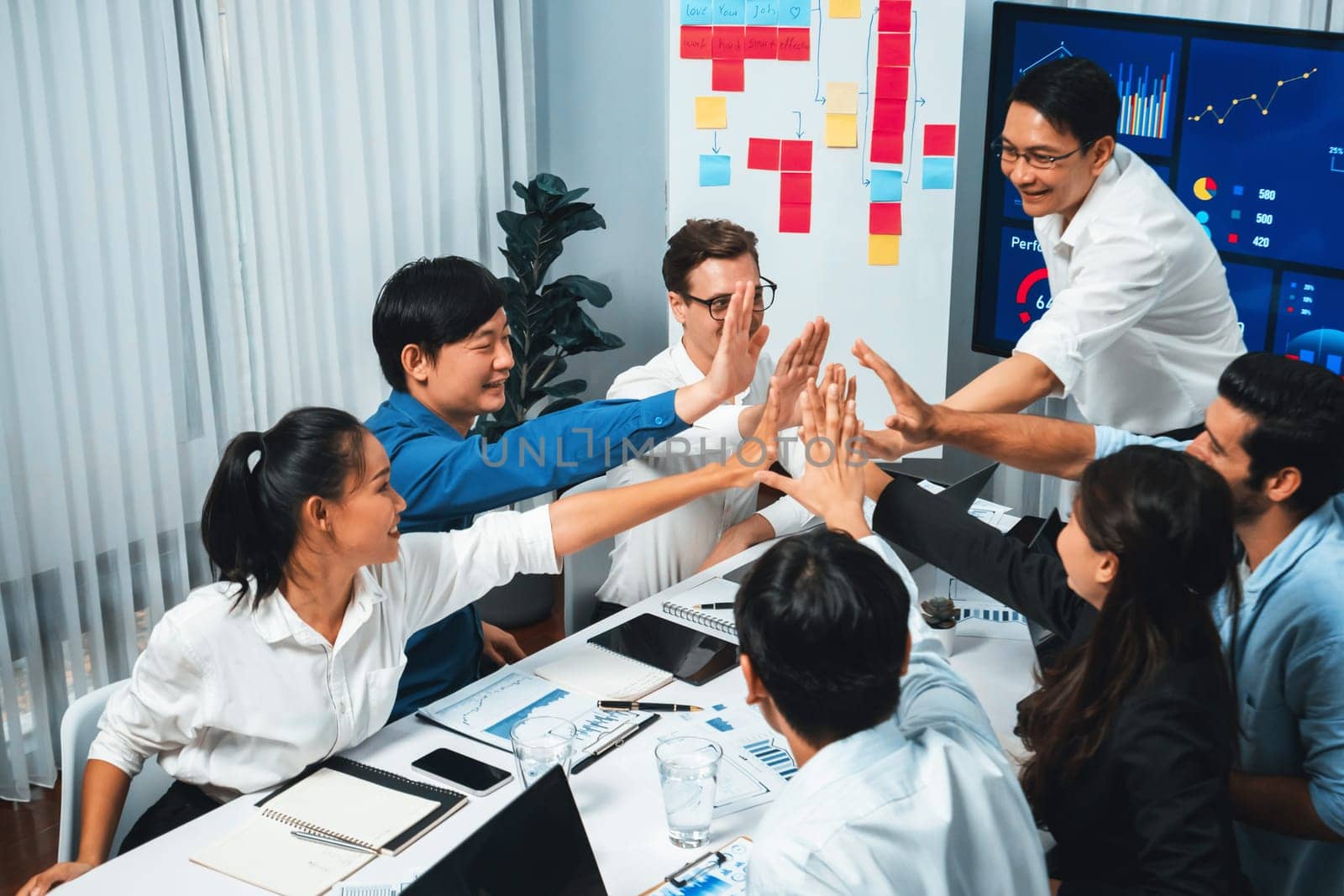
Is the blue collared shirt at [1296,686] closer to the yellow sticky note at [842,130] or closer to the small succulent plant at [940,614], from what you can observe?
the small succulent plant at [940,614]

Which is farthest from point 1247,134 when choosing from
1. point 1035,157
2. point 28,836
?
point 28,836

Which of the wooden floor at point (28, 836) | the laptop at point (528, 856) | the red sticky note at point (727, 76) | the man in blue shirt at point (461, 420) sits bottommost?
the wooden floor at point (28, 836)

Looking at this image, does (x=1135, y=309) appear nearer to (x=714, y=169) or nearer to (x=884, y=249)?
(x=884, y=249)

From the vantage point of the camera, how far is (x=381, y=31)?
373 cm

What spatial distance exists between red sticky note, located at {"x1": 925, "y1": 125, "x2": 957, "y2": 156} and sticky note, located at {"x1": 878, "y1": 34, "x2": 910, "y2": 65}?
0.22m

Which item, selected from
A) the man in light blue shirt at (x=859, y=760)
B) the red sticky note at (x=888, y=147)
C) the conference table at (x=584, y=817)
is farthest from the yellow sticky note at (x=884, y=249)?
the man in light blue shirt at (x=859, y=760)

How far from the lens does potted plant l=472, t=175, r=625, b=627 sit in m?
3.95

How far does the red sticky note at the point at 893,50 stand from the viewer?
3807 millimetres

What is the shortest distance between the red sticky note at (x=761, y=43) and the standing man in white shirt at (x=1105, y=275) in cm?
143

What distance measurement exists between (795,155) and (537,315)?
3.26ft

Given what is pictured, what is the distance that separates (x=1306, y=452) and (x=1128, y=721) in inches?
21.4

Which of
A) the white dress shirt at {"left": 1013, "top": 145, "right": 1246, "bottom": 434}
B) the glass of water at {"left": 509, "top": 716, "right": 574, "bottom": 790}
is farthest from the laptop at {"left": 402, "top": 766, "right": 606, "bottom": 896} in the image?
the white dress shirt at {"left": 1013, "top": 145, "right": 1246, "bottom": 434}

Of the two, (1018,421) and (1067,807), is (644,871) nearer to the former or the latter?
(1067,807)

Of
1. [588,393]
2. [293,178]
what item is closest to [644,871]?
[293,178]
